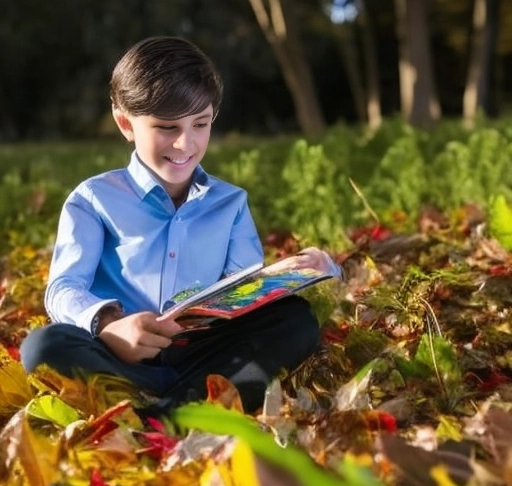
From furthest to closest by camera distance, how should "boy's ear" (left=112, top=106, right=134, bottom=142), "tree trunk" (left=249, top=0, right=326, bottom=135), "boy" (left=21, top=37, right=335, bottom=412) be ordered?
"tree trunk" (left=249, top=0, right=326, bottom=135), "boy's ear" (left=112, top=106, right=134, bottom=142), "boy" (left=21, top=37, right=335, bottom=412)

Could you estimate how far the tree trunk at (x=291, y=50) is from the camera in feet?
56.4

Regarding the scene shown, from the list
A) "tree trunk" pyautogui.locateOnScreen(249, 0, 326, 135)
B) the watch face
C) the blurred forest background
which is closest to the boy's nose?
the watch face

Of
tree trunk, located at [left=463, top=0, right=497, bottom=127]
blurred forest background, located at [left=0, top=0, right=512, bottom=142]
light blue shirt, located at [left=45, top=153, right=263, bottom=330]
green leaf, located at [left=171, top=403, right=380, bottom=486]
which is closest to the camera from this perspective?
green leaf, located at [left=171, top=403, right=380, bottom=486]

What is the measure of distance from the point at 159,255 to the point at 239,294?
490mm

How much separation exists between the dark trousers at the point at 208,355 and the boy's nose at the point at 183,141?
1.70 feet

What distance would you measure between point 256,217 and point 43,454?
4208 mm

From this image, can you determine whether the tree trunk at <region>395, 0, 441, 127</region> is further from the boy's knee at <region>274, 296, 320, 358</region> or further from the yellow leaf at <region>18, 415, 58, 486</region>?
the yellow leaf at <region>18, 415, 58, 486</region>

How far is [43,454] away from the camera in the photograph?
95.6 inches

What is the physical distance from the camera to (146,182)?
11.1 ft

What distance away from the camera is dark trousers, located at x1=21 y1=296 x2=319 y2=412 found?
2930 millimetres

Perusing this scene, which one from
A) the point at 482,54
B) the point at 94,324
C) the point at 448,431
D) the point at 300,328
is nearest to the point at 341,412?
the point at 448,431

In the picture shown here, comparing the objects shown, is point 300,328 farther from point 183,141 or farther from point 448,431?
point 448,431

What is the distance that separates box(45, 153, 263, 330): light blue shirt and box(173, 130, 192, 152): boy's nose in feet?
0.57

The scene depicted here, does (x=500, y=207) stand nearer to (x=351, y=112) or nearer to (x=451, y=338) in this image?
(x=451, y=338)
